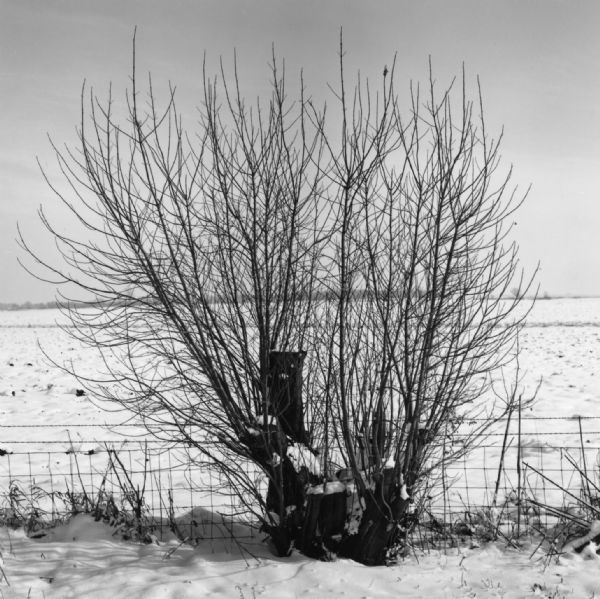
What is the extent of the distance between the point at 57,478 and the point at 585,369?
36.7 ft

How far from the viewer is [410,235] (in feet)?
13.8

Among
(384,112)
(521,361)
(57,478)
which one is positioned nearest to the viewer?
(384,112)

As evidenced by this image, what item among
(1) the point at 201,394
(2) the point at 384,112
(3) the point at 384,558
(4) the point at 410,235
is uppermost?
(2) the point at 384,112

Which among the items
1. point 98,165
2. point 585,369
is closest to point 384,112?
point 98,165

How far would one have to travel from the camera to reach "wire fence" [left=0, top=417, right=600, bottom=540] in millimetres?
4977

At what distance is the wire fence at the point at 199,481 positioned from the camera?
16.3ft

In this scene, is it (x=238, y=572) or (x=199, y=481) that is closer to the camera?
(x=238, y=572)

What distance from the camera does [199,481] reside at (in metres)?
6.61

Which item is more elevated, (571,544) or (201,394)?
(201,394)

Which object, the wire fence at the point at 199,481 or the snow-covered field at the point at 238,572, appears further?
the wire fence at the point at 199,481

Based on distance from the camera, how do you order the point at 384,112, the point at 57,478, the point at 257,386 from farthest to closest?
the point at 57,478 < the point at 257,386 < the point at 384,112

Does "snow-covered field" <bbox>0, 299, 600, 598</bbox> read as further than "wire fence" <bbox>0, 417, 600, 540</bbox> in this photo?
No

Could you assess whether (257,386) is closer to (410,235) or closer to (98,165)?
(410,235)

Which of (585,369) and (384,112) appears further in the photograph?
(585,369)
